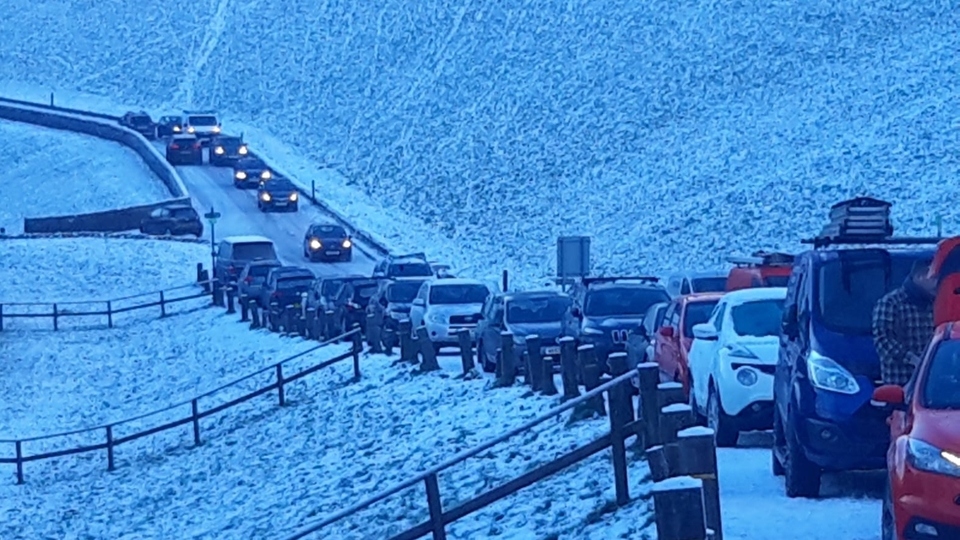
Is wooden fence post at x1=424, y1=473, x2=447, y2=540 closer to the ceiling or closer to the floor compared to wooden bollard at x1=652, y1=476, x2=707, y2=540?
closer to the floor

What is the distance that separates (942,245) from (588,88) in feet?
202

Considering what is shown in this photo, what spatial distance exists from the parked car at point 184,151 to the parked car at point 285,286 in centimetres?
3419

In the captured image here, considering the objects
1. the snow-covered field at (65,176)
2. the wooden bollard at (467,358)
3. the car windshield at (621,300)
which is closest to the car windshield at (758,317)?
the wooden bollard at (467,358)

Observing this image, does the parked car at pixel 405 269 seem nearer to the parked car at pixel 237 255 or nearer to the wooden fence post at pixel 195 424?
the parked car at pixel 237 255

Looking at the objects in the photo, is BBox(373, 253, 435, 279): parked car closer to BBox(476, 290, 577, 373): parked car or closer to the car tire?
BBox(476, 290, 577, 373): parked car

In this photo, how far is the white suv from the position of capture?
80.6 meters

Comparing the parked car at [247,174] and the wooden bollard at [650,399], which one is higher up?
the parked car at [247,174]

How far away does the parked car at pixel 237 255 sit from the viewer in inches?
1889

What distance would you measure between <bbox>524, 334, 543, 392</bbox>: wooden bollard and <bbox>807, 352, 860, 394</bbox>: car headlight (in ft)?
27.8

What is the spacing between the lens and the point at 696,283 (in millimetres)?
30531

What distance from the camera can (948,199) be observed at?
46531mm

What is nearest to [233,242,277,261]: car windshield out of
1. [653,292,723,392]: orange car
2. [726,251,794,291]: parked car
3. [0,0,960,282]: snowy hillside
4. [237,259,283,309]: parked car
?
[237,259,283,309]: parked car

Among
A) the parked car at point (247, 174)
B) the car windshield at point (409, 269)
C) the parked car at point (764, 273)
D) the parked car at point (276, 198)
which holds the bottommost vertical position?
the car windshield at point (409, 269)

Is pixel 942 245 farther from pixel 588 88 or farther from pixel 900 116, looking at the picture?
pixel 588 88
